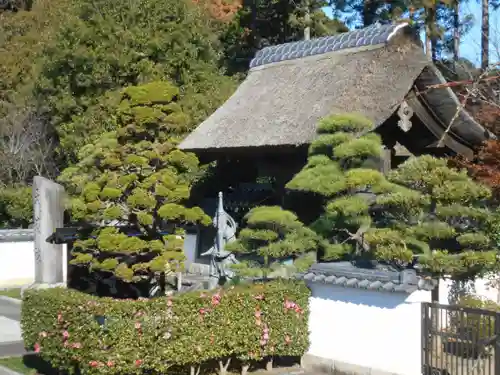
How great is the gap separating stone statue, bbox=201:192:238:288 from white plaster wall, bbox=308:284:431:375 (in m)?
2.59

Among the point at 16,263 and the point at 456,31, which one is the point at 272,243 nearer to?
the point at 16,263

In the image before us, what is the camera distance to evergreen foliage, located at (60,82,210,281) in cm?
1115

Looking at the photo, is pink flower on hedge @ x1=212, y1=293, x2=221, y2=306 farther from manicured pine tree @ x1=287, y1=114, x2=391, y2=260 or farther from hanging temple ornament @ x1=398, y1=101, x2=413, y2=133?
hanging temple ornament @ x1=398, y1=101, x2=413, y2=133

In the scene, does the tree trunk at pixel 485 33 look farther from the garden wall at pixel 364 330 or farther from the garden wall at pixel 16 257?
the garden wall at pixel 16 257

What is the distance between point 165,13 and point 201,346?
52.0 ft

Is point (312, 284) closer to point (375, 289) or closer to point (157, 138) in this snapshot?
point (375, 289)

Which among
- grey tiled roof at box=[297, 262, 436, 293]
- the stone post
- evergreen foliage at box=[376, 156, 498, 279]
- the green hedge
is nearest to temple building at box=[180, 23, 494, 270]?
evergreen foliage at box=[376, 156, 498, 279]

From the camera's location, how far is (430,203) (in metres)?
9.68

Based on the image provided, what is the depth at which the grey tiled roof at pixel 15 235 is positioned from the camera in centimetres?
2116

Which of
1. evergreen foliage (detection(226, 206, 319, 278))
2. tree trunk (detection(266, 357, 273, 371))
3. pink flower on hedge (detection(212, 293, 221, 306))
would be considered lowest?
tree trunk (detection(266, 357, 273, 371))

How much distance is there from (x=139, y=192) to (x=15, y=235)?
11618 millimetres

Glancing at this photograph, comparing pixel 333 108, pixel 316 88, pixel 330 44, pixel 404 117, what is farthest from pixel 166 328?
pixel 330 44

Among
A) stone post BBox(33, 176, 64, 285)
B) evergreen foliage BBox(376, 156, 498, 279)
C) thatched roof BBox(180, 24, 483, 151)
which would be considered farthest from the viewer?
thatched roof BBox(180, 24, 483, 151)

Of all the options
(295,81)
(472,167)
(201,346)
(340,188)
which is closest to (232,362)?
(201,346)
